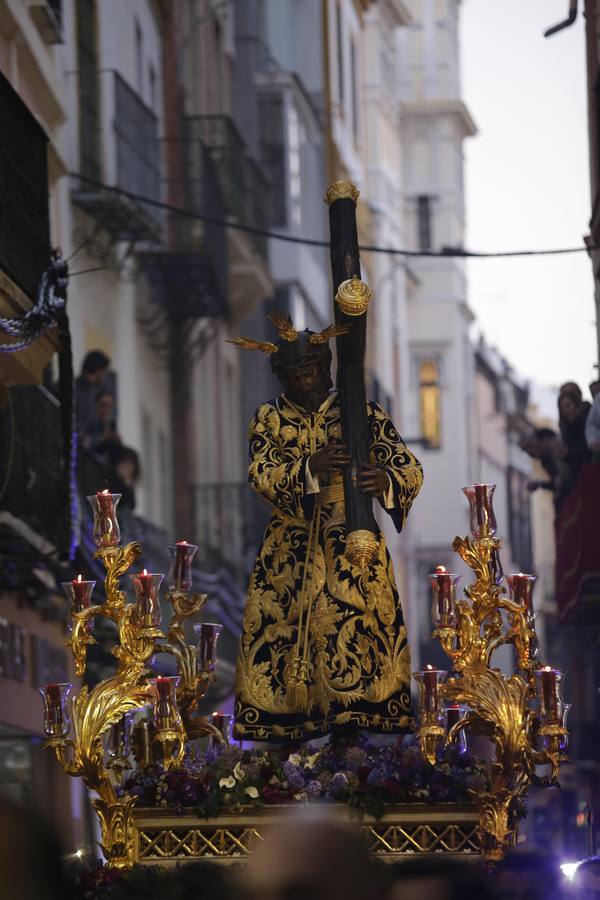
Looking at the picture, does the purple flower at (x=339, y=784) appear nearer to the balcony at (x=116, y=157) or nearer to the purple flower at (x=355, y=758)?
the purple flower at (x=355, y=758)

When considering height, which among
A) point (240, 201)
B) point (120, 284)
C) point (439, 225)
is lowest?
point (120, 284)

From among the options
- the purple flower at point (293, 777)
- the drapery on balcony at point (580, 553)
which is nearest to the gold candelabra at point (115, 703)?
the purple flower at point (293, 777)

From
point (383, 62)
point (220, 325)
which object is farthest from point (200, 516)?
point (383, 62)

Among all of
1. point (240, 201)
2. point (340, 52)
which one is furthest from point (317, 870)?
point (340, 52)

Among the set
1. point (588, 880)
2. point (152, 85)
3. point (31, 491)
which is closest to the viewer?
point (588, 880)

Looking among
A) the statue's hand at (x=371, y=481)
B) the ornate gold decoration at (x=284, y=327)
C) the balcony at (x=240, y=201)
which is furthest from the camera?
the balcony at (x=240, y=201)

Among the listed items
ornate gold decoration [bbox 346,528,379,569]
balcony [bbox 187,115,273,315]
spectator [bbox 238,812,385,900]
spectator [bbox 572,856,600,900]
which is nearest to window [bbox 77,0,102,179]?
balcony [bbox 187,115,273,315]

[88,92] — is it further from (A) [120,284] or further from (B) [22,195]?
(B) [22,195]

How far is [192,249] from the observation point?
2527cm

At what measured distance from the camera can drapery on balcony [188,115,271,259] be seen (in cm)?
2753

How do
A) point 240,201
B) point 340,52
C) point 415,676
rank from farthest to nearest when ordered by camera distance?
1. point 340,52
2. point 240,201
3. point 415,676

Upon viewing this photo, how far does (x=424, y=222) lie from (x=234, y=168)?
99.3ft

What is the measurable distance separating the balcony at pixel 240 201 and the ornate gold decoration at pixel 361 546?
1704 centimetres

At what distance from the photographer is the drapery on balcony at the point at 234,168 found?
90.3 ft
